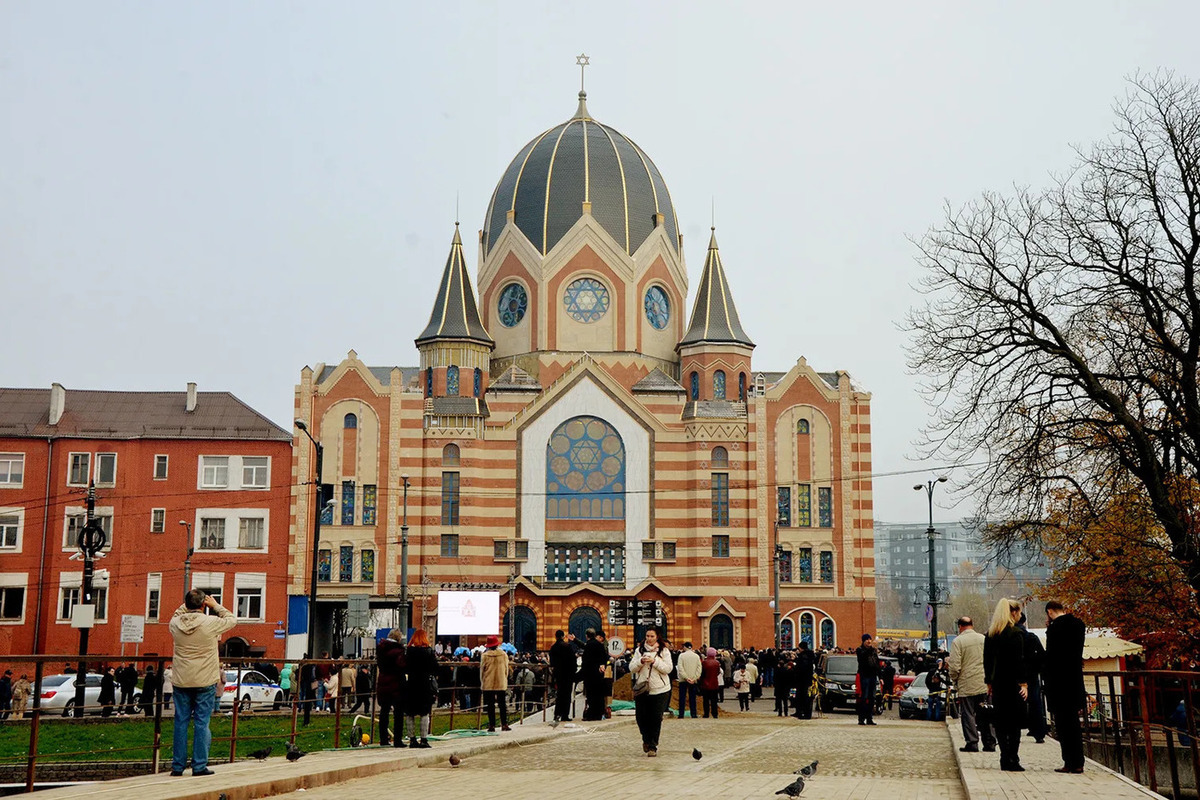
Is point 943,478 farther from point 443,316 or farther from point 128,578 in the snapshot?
point 128,578

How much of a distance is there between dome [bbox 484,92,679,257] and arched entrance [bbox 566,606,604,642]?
18729 mm

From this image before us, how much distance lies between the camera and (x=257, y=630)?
59.3m

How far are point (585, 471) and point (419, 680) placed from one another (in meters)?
45.6

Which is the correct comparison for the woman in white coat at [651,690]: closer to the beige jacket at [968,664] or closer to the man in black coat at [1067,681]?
the beige jacket at [968,664]

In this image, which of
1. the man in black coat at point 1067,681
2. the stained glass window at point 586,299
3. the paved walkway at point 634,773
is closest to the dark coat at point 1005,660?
the man in black coat at point 1067,681

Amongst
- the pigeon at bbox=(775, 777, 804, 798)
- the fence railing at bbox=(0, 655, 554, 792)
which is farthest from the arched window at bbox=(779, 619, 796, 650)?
the pigeon at bbox=(775, 777, 804, 798)

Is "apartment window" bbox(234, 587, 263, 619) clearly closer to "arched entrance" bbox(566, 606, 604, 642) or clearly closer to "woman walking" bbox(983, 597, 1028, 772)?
"arched entrance" bbox(566, 606, 604, 642)

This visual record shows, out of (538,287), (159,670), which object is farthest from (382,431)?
(159,670)

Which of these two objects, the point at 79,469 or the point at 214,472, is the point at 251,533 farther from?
the point at 79,469

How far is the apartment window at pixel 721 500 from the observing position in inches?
2500

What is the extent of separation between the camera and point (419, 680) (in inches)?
733

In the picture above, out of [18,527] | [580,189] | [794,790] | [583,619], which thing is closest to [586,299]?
[580,189]

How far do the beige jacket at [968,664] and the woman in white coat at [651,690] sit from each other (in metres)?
3.80

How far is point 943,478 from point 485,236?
3115cm
